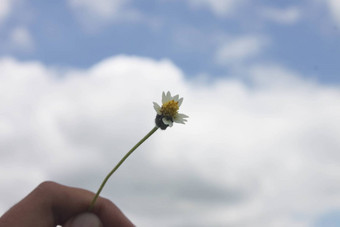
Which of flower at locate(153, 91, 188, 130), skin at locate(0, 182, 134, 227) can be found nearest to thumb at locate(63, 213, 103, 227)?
skin at locate(0, 182, 134, 227)

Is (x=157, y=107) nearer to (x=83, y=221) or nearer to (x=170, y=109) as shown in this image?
(x=170, y=109)

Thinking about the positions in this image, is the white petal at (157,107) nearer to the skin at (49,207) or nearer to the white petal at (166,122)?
the white petal at (166,122)

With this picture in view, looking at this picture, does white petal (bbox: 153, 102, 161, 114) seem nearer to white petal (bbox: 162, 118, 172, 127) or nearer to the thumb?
white petal (bbox: 162, 118, 172, 127)

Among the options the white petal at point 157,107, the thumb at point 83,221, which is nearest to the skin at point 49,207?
the thumb at point 83,221

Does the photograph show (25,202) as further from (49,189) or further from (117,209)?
(117,209)

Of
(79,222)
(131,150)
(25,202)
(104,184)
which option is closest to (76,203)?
(79,222)
